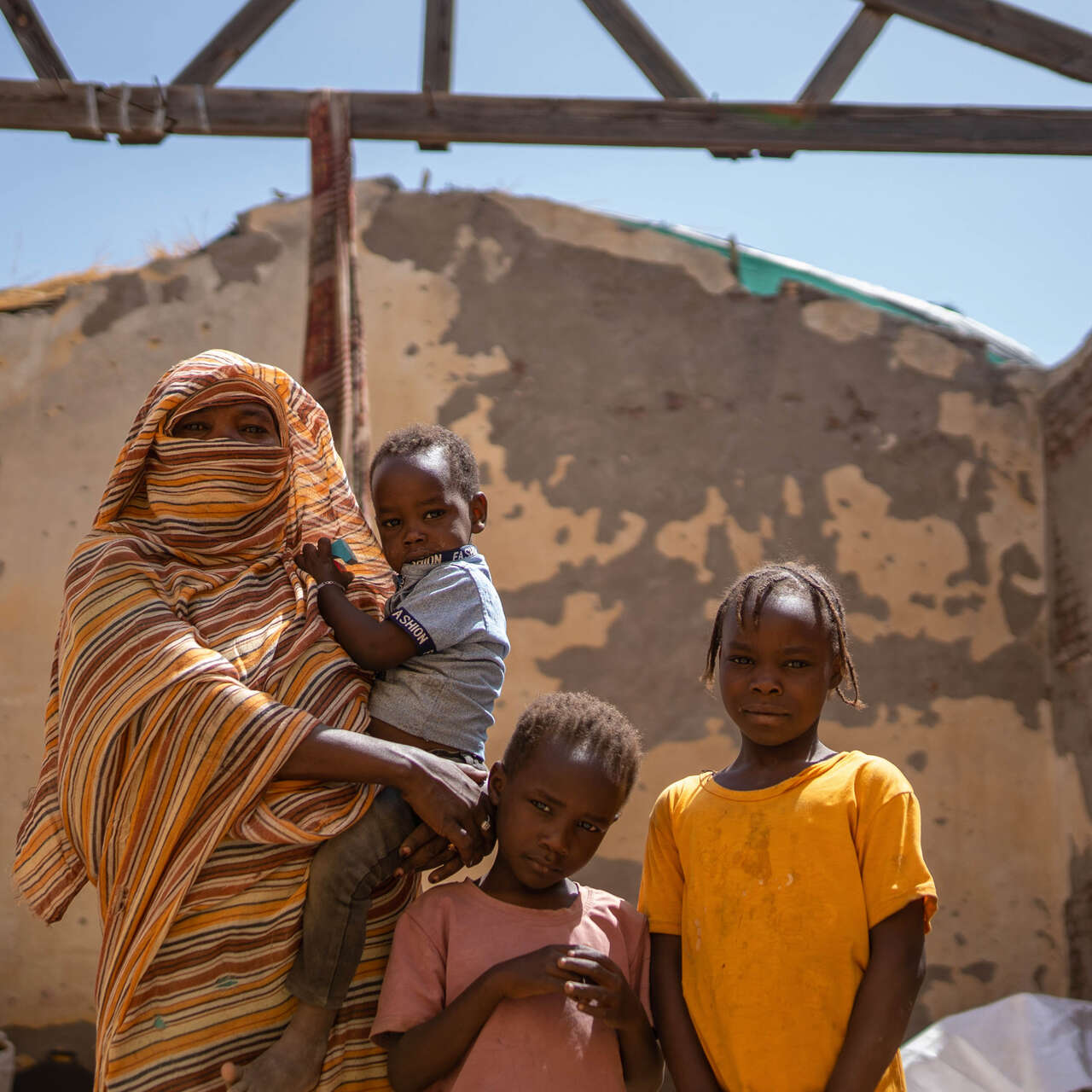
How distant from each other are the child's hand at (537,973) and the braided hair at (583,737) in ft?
1.01

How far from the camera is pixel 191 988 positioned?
183cm

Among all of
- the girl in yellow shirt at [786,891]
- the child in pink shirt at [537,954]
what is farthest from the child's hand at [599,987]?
the girl in yellow shirt at [786,891]

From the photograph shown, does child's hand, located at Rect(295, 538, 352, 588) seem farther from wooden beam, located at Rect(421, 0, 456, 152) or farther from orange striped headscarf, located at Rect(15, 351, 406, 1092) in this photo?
wooden beam, located at Rect(421, 0, 456, 152)

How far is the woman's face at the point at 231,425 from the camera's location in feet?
6.92

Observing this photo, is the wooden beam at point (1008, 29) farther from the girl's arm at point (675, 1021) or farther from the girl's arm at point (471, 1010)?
the girl's arm at point (471, 1010)

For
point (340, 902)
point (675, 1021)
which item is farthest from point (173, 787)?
point (675, 1021)

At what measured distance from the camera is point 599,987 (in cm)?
177

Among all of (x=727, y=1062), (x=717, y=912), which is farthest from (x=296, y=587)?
(x=727, y=1062)

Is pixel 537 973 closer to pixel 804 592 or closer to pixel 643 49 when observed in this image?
pixel 804 592

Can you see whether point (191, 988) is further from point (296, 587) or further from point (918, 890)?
point (918, 890)

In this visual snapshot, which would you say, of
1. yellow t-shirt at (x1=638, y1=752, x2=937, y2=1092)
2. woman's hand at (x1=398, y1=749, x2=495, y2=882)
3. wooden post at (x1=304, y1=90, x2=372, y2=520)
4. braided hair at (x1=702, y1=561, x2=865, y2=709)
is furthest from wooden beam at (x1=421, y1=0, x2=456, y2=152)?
yellow t-shirt at (x1=638, y1=752, x2=937, y2=1092)

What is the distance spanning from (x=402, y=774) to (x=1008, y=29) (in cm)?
378

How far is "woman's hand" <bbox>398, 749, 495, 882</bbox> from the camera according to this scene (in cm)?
185

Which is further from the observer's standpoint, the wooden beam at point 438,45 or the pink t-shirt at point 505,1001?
the wooden beam at point 438,45
